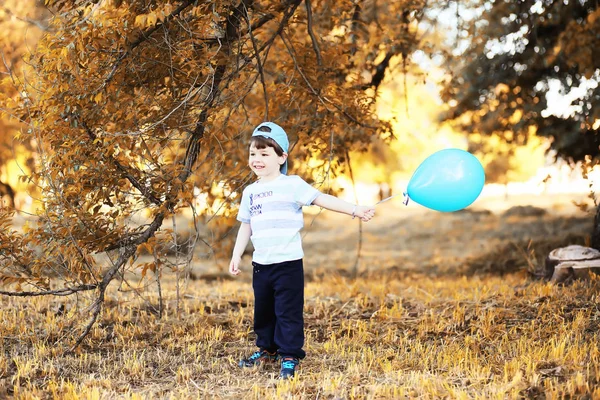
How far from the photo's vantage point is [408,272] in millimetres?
12156

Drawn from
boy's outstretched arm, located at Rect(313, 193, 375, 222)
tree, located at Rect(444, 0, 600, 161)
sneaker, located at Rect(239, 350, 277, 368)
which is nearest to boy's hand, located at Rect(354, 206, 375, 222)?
boy's outstretched arm, located at Rect(313, 193, 375, 222)

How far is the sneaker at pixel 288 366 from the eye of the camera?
4.33m

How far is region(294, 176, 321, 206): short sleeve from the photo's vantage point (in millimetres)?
4379

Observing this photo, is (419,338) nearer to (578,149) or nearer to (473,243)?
(578,149)

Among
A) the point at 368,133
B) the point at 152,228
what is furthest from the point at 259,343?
the point at 368,133

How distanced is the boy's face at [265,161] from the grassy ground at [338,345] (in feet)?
4.28

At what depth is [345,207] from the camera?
4.30 m

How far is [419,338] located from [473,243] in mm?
10097

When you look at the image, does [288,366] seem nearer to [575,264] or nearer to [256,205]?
[256,205]

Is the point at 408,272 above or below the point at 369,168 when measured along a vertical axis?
below

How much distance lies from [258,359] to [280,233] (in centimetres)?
93

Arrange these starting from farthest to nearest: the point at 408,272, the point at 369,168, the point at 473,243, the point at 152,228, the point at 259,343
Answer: the point at 369,168 → the point at 473,243 → the point at 408,272 → the point at 152,228 → the point at 259,343

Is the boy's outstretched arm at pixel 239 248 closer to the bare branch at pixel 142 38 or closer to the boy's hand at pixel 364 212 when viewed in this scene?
the boy's hand at pixel 364 212

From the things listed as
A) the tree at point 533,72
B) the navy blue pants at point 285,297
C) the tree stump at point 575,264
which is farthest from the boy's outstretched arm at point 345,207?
the tree at point 533,72
